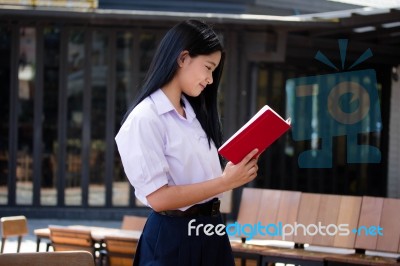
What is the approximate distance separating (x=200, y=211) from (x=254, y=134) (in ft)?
1.19

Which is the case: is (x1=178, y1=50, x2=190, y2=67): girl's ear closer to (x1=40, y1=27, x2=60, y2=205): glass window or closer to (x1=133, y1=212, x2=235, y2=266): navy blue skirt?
(x1=133, y1=212, x2=235, y2=266): navy blue skirt

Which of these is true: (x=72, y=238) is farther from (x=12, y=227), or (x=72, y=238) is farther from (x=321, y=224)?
(x=321, y=224)

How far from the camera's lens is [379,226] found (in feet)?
24.6

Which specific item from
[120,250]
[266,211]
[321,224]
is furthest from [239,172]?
[266,211]

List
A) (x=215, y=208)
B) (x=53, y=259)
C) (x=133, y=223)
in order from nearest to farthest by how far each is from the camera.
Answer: (x=215, y=208) < (x=53, y=259) < (x=133, y=223)

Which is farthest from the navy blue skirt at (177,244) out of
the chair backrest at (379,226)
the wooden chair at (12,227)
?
the wooden chair at (12,227)

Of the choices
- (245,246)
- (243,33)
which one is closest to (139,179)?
(245,246)

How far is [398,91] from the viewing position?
19031 millimetres

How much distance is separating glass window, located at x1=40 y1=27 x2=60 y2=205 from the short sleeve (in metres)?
12.3

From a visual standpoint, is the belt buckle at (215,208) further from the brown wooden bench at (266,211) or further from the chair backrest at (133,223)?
the chair backrest at (133,223)

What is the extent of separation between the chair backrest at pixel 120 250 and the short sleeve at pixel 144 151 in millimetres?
4364

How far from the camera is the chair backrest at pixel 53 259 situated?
3.29m

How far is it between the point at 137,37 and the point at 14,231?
7.20 m

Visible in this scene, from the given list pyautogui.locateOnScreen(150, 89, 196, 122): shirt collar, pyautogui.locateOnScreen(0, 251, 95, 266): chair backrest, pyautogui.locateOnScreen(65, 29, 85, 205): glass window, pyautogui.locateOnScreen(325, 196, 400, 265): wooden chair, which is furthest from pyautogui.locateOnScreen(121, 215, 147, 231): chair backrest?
pyautogui.locateOnScreen(65, 29, 85, 205): glass window
